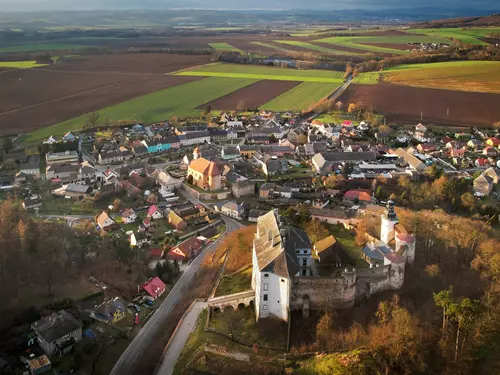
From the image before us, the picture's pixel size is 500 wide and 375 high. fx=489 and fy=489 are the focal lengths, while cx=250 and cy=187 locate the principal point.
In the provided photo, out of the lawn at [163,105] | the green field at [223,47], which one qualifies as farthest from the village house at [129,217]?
the green field at [223,47]

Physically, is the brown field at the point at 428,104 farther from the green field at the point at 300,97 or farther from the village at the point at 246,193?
the village at the point at 246,193

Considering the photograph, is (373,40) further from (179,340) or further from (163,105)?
(179,340)

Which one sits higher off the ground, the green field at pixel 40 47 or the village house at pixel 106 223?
the green field at pixel 40 47

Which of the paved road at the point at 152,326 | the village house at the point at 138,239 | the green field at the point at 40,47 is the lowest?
the paved road at the point at 152,326

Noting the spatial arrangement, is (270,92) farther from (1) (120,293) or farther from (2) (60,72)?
(1) (120,293)

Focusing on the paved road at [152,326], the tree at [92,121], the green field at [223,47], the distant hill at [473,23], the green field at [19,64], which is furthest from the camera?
the distant hill at [473,23]

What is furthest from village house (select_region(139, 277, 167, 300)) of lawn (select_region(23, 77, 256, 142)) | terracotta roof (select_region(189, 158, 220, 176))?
lawn (select_region(23, 77, 256, 142))

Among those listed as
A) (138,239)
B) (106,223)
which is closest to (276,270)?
(138,239)

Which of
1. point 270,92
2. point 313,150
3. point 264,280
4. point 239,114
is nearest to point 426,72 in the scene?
point 270,92
